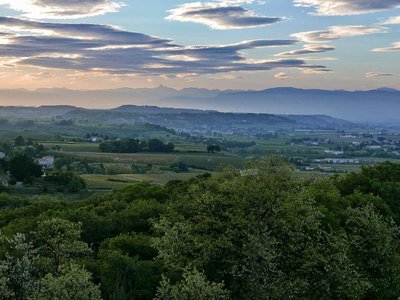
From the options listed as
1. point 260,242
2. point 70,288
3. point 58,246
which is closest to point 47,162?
point 58,246

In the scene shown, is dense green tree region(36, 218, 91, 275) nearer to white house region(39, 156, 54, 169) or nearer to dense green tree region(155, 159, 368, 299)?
dense green tree region(155, 159, 368, 299)

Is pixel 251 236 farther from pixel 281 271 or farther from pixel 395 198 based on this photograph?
pixel 395 198

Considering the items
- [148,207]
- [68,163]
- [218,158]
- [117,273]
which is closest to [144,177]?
[68,163]

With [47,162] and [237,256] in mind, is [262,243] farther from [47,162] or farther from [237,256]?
[47,162]

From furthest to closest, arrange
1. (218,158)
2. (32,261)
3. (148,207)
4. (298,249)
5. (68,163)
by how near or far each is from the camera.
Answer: (218,158), (68,163), (148,207), (32,261), (298,249)

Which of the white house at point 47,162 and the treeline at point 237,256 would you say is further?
Result: the white house at point 47,162

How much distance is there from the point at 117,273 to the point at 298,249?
13.9 metres

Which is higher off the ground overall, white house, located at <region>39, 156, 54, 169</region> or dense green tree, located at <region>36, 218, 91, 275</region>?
dense green tree, located at <region>36, 218, 91, 275</region>

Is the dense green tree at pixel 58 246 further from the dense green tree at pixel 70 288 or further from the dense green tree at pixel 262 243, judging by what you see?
the dense green tree at pixel 70 288

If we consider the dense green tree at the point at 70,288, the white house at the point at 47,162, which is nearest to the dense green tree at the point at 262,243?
the dense green tree at the point at 70,288

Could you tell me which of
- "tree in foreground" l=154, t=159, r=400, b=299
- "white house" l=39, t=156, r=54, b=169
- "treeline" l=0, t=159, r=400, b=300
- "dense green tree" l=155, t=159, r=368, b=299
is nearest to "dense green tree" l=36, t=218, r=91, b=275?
"treeline" l=0, t=159, r=400, b=300

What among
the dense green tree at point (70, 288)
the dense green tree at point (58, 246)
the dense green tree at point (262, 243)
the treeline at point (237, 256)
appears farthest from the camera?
the dense green tree at point (58, 246)

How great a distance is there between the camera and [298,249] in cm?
3462

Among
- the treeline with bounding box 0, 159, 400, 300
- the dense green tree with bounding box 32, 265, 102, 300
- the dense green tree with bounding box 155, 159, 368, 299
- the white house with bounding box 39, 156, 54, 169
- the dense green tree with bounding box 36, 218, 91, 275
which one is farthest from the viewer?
the white house with bounding box 39, 156, 54, 169
